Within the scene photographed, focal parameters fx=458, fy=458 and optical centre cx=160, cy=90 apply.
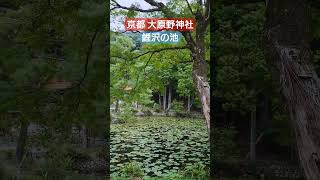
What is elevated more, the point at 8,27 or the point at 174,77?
the point at 8,27

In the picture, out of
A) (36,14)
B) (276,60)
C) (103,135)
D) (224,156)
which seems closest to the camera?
(276,60)

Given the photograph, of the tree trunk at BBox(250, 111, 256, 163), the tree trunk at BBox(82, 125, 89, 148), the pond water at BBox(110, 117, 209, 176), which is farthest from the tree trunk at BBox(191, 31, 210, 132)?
the tree trunk at BBox(82, 125, 89, 148)

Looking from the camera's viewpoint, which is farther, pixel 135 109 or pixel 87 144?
pixel 87 144

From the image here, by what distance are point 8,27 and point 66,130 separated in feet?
4.14

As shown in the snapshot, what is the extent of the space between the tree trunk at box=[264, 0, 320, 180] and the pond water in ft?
6.87

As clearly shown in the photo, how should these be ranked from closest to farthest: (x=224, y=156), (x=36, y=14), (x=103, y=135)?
(x=36, y=14)
(x=103, y=135)
(x=224, y=156)

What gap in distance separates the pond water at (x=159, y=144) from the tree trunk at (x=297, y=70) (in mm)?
2093

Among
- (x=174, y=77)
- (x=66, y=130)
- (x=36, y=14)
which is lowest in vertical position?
(x=66, y=130)

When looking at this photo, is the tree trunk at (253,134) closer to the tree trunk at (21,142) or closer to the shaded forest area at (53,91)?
the shaded forest area at (53,91)

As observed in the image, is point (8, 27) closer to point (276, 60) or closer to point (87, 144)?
point (87, 144)

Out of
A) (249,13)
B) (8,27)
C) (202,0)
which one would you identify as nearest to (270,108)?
(249,13)

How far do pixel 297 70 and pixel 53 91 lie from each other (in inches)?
120

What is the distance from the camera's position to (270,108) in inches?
207

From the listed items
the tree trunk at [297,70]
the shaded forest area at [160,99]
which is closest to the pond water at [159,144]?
the shaded forest area at [160,99]
